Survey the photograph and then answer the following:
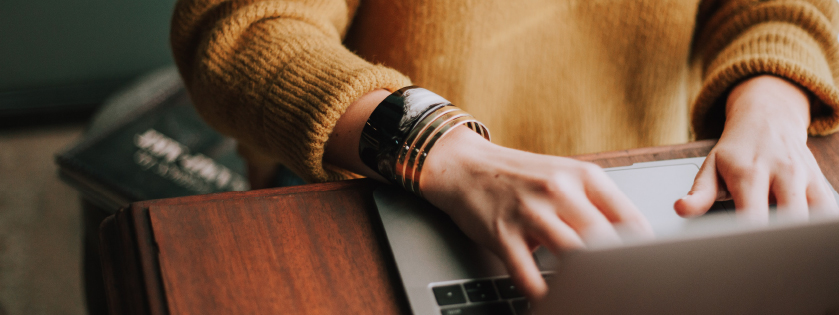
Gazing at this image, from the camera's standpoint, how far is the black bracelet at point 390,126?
0.40 m

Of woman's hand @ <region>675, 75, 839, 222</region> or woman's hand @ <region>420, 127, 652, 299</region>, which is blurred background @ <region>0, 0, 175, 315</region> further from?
woman's hand @ <region>675, 75, 839, 222</region>

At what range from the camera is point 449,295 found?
1.07ft

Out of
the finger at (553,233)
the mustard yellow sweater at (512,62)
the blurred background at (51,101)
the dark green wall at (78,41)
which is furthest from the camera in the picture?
the dark green wall at (78,41)

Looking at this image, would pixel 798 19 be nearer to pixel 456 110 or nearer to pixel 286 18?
pixel 456 110

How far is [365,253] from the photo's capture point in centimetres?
35

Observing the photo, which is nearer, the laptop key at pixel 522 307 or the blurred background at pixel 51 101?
the laptop key at pixel 522 307

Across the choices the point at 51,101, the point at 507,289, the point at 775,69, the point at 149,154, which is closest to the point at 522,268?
the point at 507,289

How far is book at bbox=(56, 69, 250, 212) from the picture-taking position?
105 centimetres

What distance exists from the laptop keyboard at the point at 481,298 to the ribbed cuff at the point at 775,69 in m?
0.36

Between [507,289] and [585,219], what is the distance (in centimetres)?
7

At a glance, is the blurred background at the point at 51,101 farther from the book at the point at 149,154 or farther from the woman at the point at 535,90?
the woman at the point at 535,90

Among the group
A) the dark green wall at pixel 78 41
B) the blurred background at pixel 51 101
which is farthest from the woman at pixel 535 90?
the dark green wall at pixel 78 41

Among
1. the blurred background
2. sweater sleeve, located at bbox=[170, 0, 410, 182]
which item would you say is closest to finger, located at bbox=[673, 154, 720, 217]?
sweater sleeve, located at bbox=[170, 0, 410, 182]

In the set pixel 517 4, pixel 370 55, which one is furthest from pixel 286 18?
pixel 517 4
